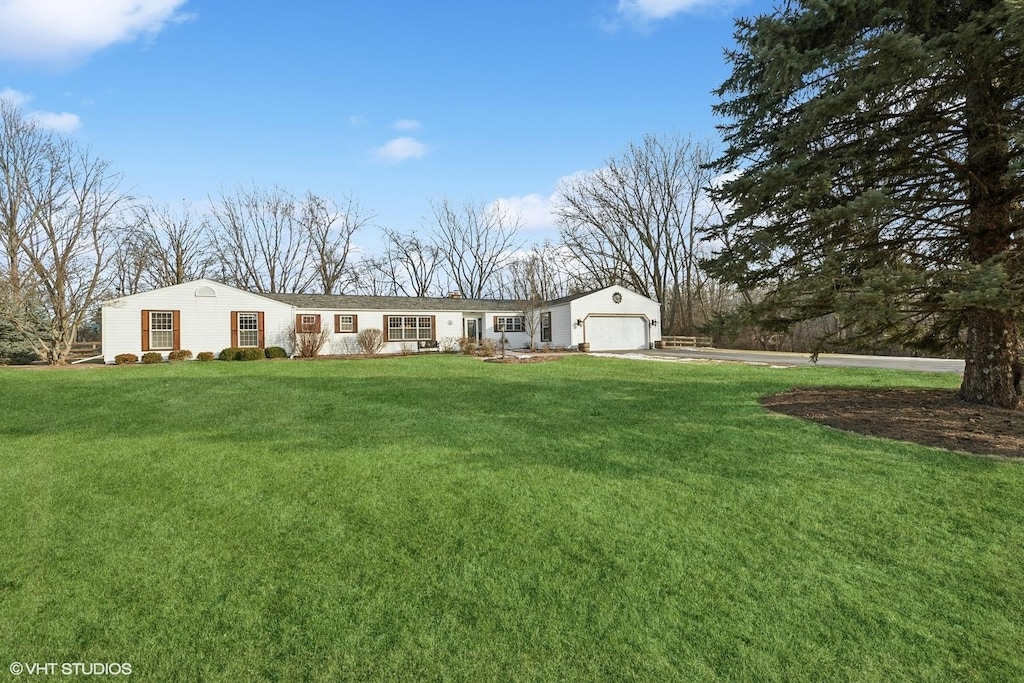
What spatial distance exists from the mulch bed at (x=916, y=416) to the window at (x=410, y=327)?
A: 18708 mm

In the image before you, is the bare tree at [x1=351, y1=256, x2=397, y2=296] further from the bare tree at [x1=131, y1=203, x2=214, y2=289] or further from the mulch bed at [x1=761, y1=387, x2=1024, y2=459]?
the mulch bed at [x1=761, y1=387, x2=1024, y2=459]

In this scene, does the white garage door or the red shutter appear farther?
the white garage door

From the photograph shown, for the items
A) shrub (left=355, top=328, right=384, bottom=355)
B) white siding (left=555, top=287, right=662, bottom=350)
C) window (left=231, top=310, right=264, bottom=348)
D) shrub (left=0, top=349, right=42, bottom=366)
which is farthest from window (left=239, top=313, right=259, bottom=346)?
white siding (left=555, top=287, right=662, bottom=350)

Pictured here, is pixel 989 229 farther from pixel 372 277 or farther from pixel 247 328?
pixel 372 277

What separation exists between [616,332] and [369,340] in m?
13.7

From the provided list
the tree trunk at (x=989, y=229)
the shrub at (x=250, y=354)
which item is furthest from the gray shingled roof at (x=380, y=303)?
the tree trunk at (x=989, y=229)

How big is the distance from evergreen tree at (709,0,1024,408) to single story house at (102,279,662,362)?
627 inches

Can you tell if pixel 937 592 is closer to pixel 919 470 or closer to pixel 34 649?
pixel 919 470

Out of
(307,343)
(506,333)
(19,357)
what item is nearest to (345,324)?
(307,343)

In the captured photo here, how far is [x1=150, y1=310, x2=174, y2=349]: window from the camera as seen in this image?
19.1 m

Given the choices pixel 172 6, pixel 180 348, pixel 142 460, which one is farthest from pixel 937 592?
pixel 180 348

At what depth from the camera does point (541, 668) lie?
6.66 ft

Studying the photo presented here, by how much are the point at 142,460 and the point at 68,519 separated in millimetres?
1467

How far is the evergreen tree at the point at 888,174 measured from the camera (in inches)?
207
